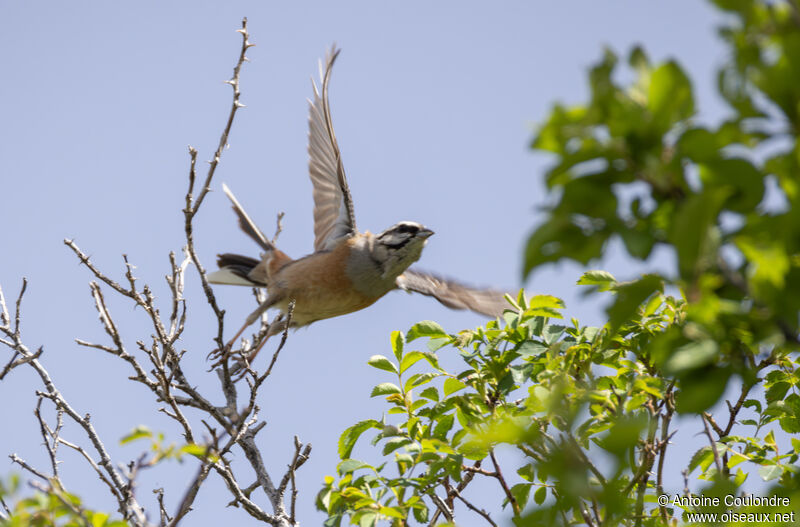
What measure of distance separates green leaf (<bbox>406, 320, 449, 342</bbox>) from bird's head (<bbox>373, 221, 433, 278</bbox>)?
3.33 m

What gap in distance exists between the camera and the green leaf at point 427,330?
11.0 ft

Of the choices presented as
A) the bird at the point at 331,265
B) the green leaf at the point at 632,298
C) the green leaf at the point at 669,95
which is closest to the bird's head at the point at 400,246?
the bird at the point at 331,265

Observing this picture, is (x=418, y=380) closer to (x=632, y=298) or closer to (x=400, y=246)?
(x=632, y=298)

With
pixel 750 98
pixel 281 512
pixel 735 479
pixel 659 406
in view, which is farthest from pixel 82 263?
pixel 750 98

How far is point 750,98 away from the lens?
5.07ft

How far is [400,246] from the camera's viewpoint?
6711 millimetres

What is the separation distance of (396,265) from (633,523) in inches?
160

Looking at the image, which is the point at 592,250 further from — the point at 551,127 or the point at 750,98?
the point at 750,98

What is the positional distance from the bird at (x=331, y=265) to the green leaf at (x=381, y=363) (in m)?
2.77

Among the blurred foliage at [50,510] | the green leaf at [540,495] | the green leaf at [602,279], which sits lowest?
the blurred foliage at [50,510]

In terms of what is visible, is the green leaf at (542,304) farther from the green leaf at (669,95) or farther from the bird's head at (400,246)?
the bird's head at (400,246)

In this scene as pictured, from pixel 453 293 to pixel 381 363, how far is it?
3845 mm

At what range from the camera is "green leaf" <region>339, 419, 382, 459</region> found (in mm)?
3258

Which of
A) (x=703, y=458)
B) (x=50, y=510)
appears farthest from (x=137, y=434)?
(x=703, y=458)
